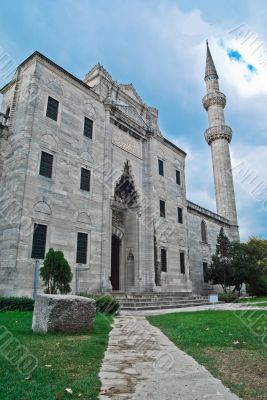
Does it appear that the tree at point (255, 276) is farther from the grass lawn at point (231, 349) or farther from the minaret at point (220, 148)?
the grass lawn at point (231, 349)

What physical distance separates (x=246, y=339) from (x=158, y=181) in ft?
62.4

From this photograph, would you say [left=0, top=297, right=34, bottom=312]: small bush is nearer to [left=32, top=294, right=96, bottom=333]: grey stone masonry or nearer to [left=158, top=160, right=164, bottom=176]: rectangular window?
[left=32, top=294, right=96, bottom=333]: grey stone masonry

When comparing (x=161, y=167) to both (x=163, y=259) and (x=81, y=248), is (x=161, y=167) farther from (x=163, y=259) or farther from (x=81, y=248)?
(x=81, y=248)

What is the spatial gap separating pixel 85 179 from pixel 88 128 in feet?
11.7

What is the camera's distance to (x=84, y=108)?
19.9 m

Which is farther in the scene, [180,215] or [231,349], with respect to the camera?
[180,215]

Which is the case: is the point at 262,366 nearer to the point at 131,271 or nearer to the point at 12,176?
the point at 12,176

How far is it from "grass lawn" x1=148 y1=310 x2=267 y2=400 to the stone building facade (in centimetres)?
818

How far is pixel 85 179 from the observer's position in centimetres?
1869

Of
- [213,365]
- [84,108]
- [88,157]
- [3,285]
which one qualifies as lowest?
[213,365]

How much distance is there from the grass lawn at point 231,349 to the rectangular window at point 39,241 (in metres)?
7.49

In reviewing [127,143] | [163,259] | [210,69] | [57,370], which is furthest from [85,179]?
[210,69]

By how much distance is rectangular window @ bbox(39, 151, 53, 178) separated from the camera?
1630 centimetres

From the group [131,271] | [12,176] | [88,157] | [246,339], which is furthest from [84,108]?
[246,339]
